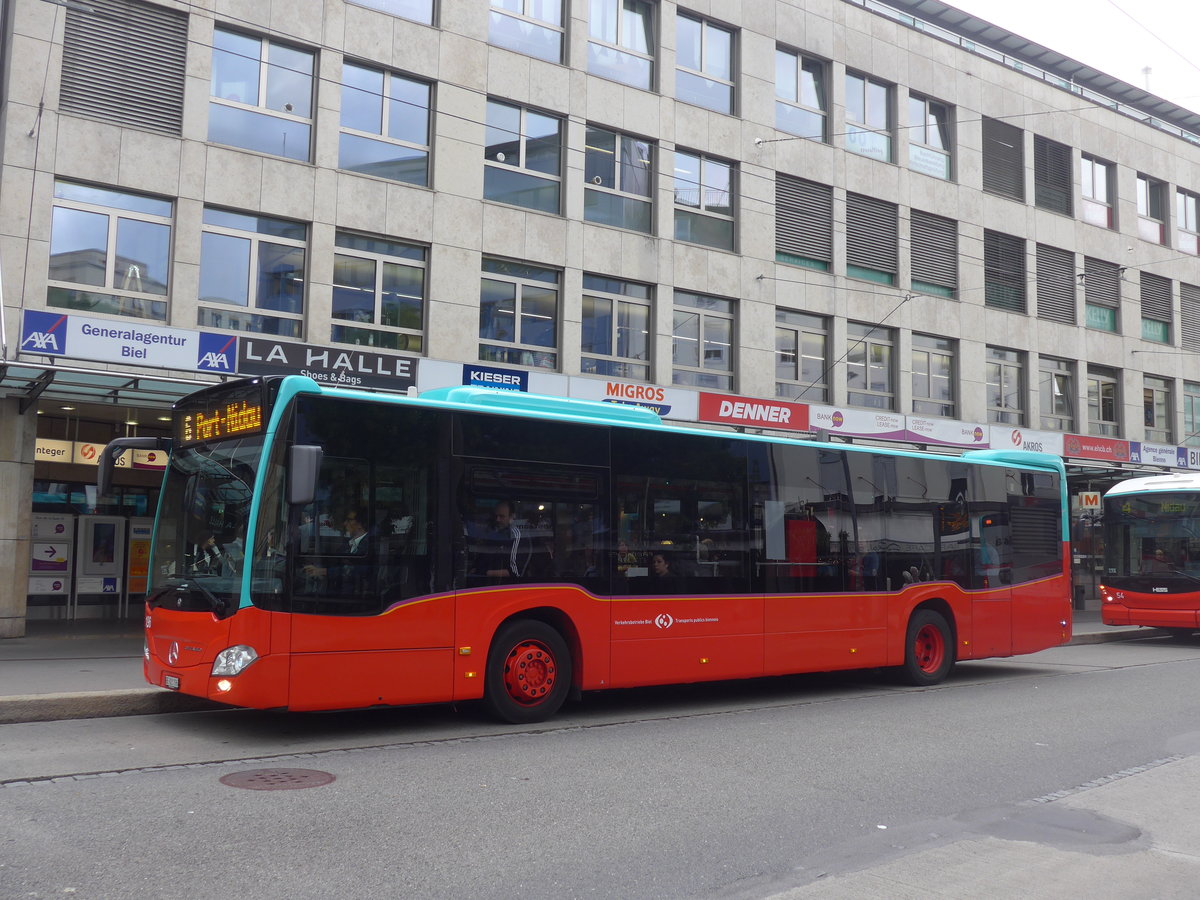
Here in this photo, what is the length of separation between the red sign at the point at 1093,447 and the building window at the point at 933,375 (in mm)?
3790

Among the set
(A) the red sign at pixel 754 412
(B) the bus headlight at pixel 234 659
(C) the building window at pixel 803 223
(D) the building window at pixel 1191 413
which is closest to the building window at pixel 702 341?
(A) the red sign at pixel 754 412

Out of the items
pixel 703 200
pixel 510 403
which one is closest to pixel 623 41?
pixel 703 200

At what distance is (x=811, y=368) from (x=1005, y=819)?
18025 millimetres

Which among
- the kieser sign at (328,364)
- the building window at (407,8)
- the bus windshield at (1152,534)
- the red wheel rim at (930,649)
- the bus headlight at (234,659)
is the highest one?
the building window at (407,8)

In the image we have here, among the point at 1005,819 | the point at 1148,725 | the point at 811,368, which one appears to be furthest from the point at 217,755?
the point at 811,368

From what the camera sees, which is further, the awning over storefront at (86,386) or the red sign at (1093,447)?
the red sign at (1093,447)

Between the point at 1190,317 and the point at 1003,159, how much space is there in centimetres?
968

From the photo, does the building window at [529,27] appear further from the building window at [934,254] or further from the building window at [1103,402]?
the building window at [1103,402]

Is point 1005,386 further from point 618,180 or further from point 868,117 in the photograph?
point 618,180

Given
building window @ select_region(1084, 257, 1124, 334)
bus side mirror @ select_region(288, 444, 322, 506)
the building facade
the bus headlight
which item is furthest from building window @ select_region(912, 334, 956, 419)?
the bus headlight

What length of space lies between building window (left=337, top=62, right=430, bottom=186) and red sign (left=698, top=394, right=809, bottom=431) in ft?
22.8

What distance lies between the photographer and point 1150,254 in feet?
106

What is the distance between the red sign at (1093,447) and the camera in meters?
28.3

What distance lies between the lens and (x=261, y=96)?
57.3 feet
